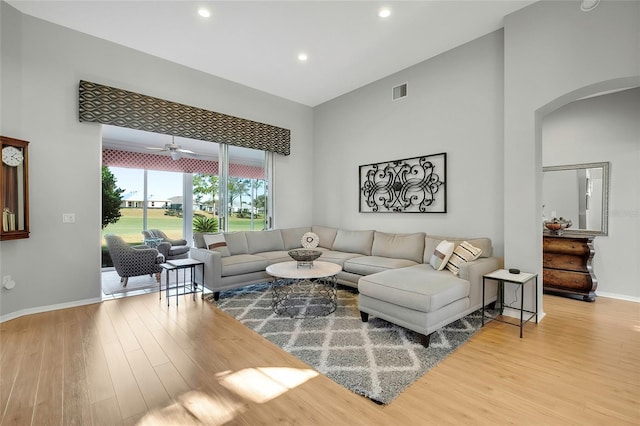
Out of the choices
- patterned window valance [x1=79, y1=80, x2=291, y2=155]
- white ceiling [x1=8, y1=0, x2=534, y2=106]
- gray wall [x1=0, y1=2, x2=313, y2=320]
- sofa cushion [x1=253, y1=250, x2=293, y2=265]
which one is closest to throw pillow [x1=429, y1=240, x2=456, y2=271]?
sofa cushion [x1=253, y1=250, x2=293, y2=265]

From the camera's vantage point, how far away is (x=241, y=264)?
4.04 metres

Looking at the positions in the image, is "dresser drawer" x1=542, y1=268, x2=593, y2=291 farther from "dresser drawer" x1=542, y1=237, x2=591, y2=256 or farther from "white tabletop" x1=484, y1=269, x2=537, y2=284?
"white tabletop" x1=484, y1=269, x2=537, y2=284

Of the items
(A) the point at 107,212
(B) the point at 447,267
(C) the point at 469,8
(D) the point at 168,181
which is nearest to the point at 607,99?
(C) the point at 469,8

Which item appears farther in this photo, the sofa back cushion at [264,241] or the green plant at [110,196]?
the green plant at [110,196]

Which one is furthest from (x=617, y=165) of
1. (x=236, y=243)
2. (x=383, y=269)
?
(x=236, y=243)

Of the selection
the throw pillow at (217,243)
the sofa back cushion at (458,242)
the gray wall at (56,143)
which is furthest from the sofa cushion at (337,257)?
the gray wall at (56,143)

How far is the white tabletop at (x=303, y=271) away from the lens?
318 cm

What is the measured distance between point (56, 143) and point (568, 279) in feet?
22.6

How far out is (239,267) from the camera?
400cm

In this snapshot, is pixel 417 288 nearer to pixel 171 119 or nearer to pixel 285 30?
pixel 285 30

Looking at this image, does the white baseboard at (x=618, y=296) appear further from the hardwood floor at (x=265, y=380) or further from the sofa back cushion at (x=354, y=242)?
the sofa back cushion at (x=354, y=242)

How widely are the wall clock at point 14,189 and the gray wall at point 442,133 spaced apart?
4.45 metres

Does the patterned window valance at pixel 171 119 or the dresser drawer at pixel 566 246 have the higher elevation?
the patterned window valance at pixel 171 119

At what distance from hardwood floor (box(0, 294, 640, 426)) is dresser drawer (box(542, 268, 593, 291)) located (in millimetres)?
810
